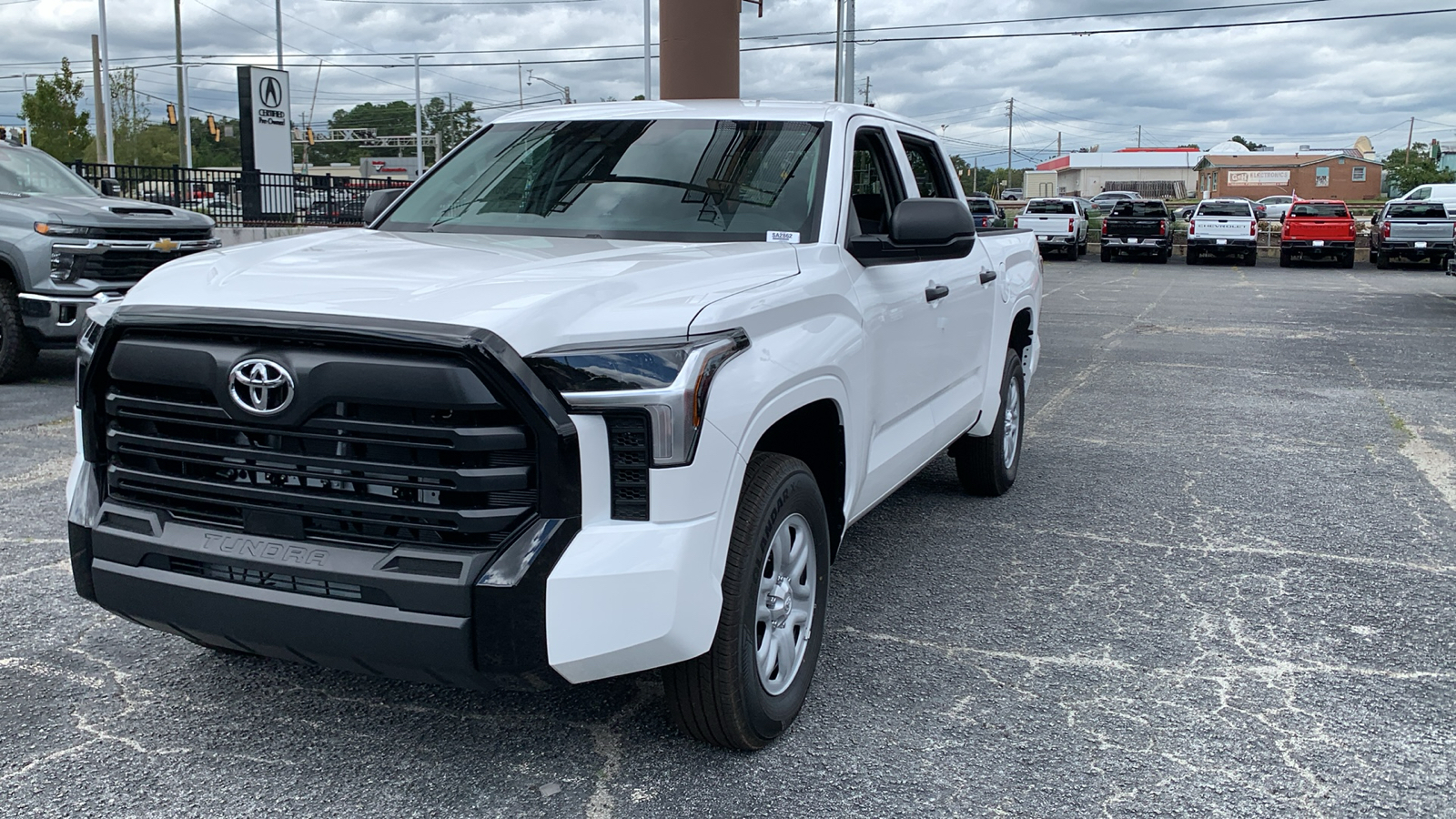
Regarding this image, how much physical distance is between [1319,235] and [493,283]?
1313 inches

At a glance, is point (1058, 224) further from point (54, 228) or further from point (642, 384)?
point (642, 384)

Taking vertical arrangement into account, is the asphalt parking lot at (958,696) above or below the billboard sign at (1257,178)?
below

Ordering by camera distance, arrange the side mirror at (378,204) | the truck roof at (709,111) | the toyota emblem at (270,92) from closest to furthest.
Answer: the truck roof at (709,111), the side mirror at (378,204), the toyota emblem at (270,92)

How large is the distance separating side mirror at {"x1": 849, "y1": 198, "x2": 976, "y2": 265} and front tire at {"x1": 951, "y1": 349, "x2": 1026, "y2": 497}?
203cm

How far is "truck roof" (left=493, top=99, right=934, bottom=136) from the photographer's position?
15.0ft

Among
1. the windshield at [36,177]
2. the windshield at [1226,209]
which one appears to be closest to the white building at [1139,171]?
the windshield at [1226,209]

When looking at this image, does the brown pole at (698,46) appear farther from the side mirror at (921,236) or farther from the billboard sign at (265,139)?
the side mirror at (921,236)

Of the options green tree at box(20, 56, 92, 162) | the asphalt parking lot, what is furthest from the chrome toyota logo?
green tree at box(20, 56, 92, 162)

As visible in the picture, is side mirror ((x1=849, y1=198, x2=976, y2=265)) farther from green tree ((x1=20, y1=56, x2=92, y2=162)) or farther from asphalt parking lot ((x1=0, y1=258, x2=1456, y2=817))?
green tree ((x1=20, y1=56, x2=92, y2=162))

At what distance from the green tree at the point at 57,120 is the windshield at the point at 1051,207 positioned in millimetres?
35630

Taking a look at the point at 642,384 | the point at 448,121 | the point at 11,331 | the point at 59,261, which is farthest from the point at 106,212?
the point at 448,121

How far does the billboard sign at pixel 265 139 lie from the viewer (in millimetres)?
19797

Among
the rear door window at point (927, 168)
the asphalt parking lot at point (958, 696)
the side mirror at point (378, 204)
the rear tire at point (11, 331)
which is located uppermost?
the rear door window at point (927, 168)

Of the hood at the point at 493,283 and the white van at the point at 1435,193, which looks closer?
the hood at the point at 493,283
